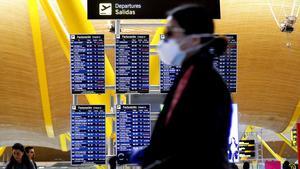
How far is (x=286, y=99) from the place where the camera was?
751 inches

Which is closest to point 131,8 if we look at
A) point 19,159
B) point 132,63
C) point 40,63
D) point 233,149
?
point 132,63

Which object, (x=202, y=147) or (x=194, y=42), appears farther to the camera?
(x=194, y=42)

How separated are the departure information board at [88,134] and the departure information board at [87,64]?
28cm

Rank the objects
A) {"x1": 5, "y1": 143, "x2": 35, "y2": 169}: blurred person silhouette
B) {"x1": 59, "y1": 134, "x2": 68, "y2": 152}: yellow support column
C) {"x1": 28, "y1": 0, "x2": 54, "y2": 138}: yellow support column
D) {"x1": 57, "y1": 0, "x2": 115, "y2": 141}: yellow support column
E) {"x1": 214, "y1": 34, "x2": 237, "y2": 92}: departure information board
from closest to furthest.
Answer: {"x1": 5, "y1": 143, "x2": 35, "y2": 169}: blurred person silhouette → {"x1": 214, "y1": 34, "x2": 237, "y2": 92}: departure information board → {"x1": 57, "y1": 0, "x2": 115, "y2": 141}: yellow support column → {"x1": 28, "y1": 0, "x2": 54, "y2": 138}: yellow support column → {"x1": 59, "y1": 134, "x2": 68, "y2": 152}: yellow support column

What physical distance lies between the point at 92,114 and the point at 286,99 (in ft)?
35.9

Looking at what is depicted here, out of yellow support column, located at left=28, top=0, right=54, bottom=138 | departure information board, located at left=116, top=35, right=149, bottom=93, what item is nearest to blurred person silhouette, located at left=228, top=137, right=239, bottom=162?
departure information board, located at left=116, top=35, right=149, bottom=93

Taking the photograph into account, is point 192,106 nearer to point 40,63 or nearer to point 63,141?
point 40,63

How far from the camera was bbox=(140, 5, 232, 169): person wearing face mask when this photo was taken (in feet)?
9.28

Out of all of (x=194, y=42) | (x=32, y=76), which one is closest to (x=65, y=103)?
(x=32, y=76)

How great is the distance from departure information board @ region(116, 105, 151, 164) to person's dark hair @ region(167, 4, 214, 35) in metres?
6.29

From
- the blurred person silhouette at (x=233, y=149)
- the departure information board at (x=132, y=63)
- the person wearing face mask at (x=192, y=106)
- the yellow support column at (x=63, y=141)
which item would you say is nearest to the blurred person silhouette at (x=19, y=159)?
the departure information board at (x=132, y=63)

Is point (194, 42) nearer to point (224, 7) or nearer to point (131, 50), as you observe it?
point (131, 50)

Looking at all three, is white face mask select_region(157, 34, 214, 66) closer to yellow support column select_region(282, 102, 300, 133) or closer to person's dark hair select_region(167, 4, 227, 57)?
person's dark hair select_region(167, 4, 227, 57)

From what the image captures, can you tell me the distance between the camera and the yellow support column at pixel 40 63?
17594 millimetres
